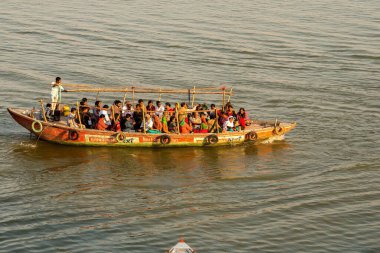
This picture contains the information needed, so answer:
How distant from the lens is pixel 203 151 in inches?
964

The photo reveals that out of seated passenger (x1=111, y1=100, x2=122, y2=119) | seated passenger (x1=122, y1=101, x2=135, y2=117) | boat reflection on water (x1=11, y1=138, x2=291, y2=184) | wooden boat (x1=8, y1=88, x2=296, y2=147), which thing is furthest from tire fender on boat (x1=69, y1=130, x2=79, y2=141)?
seated passenger (x1=122, y1=101, x2=135, y2=117)

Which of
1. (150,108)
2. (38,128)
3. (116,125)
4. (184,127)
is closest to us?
(38,128)

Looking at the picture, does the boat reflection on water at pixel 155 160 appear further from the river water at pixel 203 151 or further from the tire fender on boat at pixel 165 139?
the tire fender on boat at pixel 165 139

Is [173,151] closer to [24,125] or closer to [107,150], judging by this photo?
[107,150]

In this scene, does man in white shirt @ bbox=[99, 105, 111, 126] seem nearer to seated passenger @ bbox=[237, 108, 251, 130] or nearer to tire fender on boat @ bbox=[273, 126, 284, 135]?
seated passenger @ bbox=[237, 108, 251, 130]

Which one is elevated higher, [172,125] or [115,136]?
[172,125]

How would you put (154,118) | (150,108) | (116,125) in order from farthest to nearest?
(150,108), (154,118), (116,125)

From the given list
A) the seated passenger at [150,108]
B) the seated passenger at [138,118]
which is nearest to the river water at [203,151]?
the seated passenger at [138,118]

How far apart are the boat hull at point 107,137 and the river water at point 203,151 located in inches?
11.9

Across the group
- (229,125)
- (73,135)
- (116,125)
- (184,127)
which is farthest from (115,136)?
(229,125)

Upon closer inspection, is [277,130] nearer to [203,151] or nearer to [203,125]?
[203,125]

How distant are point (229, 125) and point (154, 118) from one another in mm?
2444

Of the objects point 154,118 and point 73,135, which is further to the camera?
point 154,118

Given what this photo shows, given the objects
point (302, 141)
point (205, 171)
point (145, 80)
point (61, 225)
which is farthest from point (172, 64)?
point (61, 225)
